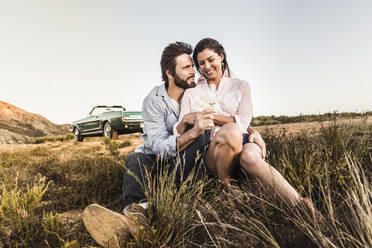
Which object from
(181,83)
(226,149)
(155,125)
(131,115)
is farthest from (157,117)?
(131,115)

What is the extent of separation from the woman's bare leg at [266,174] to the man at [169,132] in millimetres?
133

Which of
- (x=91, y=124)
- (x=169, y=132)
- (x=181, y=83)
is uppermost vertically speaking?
(x=181, y=83)

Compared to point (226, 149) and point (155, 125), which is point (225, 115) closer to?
point (226, 149)

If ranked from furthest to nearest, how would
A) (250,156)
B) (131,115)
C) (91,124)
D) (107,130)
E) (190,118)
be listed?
(91,124), (107,130), (131,115), (190,118), (250,156)

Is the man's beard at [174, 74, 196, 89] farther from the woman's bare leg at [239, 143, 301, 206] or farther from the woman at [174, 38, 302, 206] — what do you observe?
the woman's bare leg at [239, 143, 301, 206]

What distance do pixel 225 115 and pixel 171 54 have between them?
939 millimetres

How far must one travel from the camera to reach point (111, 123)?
10305 millimetres

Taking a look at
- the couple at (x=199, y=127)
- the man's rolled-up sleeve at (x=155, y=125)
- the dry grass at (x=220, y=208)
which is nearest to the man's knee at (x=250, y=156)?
the couple at (x=199, y=127)

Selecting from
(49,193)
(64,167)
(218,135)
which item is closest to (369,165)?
(218,135)

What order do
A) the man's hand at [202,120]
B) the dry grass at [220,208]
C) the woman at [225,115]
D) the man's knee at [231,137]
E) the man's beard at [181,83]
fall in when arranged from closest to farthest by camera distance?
the dry grass at [220,208], the woman at [225,115], the man's knee at [231,137], the man's hand at [202,120], the man's beard at [181,83]

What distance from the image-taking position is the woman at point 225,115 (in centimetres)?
215

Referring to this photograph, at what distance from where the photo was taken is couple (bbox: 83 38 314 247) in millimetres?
2228

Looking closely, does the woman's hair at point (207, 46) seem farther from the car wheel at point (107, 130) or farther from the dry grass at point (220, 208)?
the car wheel at point (107, 130)

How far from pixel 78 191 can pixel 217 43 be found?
2.59 metres
